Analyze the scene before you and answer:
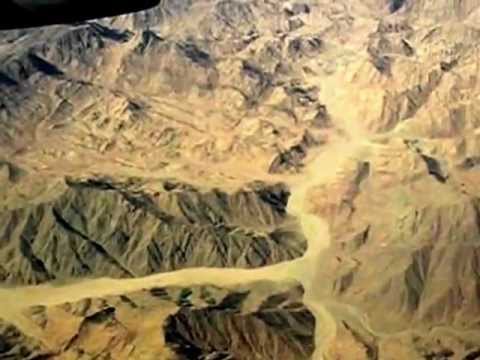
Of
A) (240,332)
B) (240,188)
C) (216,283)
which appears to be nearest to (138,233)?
(216,283)

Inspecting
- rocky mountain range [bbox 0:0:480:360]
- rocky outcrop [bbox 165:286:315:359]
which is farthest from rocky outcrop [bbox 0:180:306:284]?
rocky outcrop [bbox 165:286:315:359]

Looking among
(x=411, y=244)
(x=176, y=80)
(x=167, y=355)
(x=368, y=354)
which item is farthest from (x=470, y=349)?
(x=176, y=80)

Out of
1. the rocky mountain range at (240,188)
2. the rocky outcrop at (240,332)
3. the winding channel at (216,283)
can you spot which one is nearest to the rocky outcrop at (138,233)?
the rocky mountain range at (240,188)

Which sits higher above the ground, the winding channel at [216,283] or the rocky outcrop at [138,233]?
the rocky outcrop at [138,233]

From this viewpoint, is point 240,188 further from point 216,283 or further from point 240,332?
point 240,332

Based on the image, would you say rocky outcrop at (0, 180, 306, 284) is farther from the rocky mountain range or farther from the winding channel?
the winding channel

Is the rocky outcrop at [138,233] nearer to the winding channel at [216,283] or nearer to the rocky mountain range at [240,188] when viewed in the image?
the rocky mountain range at [240,188]

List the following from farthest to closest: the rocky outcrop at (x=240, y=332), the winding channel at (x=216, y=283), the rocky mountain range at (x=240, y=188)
Result: the winding channel at (x=216, y=283)
the rocky mountain range at (x=240, y=188)
the rocky outcrop at (x=240, y=332)

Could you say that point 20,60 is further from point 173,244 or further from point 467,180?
point 467,180
